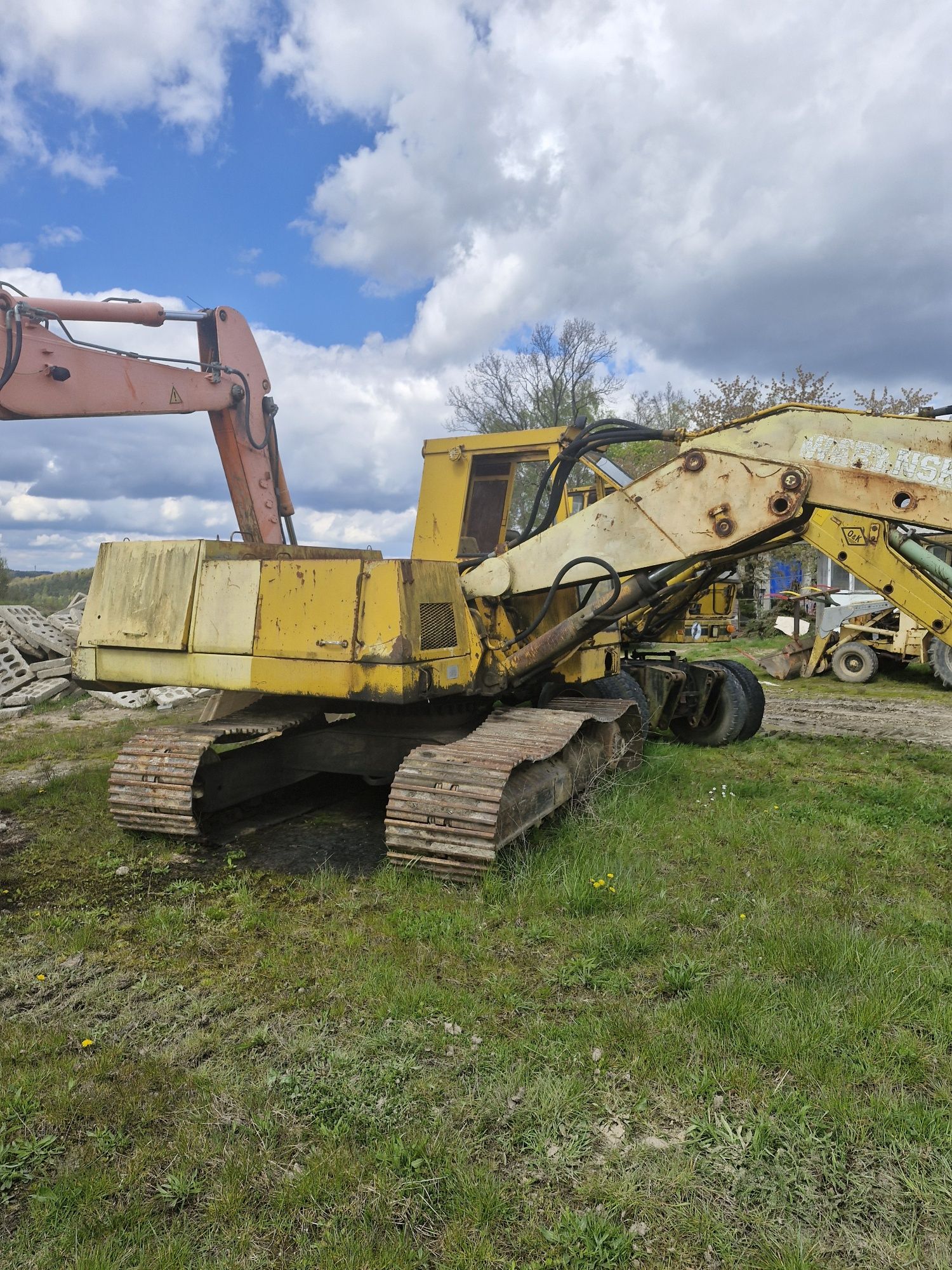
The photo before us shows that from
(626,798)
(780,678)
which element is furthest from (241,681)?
(780,678)

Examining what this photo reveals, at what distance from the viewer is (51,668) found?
42.3ft

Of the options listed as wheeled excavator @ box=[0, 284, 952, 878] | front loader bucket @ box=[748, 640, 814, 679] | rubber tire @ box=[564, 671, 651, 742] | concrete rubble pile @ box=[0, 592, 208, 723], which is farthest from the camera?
front loader bucket @ box=[748, 640, 814, 679]

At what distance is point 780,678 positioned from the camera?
14609mm

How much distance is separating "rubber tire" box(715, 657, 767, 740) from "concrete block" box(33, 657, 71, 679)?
953cm

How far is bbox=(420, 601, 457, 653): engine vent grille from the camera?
16.9 ft

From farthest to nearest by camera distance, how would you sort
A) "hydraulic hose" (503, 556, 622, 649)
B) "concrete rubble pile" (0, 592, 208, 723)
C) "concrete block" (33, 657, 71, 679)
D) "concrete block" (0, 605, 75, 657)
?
"concrete block" (0, 605, 75, 657) → "concrete block" (33, 657, 71, 679) → "concrete rubble pile" (0, 592, 208, 723) → "hydraulic hose" (503, 556, 622, 649)

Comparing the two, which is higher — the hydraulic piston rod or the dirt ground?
the hydraulic piston rod

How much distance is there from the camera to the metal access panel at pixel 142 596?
5.62 meters

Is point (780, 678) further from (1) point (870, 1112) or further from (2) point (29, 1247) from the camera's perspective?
(2) point (29, 1247)

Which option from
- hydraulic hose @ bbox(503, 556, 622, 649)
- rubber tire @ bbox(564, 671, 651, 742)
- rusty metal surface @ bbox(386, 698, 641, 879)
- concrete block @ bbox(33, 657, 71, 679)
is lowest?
concrete block @ bbox(33, 657, 71, 679)

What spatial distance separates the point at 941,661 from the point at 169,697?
11386 millimetres

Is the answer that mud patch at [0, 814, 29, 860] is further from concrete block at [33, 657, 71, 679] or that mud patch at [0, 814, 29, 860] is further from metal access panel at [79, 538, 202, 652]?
concrete block at [33, 657, 71, 679]

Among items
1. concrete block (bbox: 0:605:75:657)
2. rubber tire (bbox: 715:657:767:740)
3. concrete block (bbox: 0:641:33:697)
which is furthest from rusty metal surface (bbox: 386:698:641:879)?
concrete block (bbox: 0:605:75:657)

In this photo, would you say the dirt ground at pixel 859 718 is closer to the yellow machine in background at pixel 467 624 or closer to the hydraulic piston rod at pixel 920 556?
the yellow machine in background at pixel 467 624
